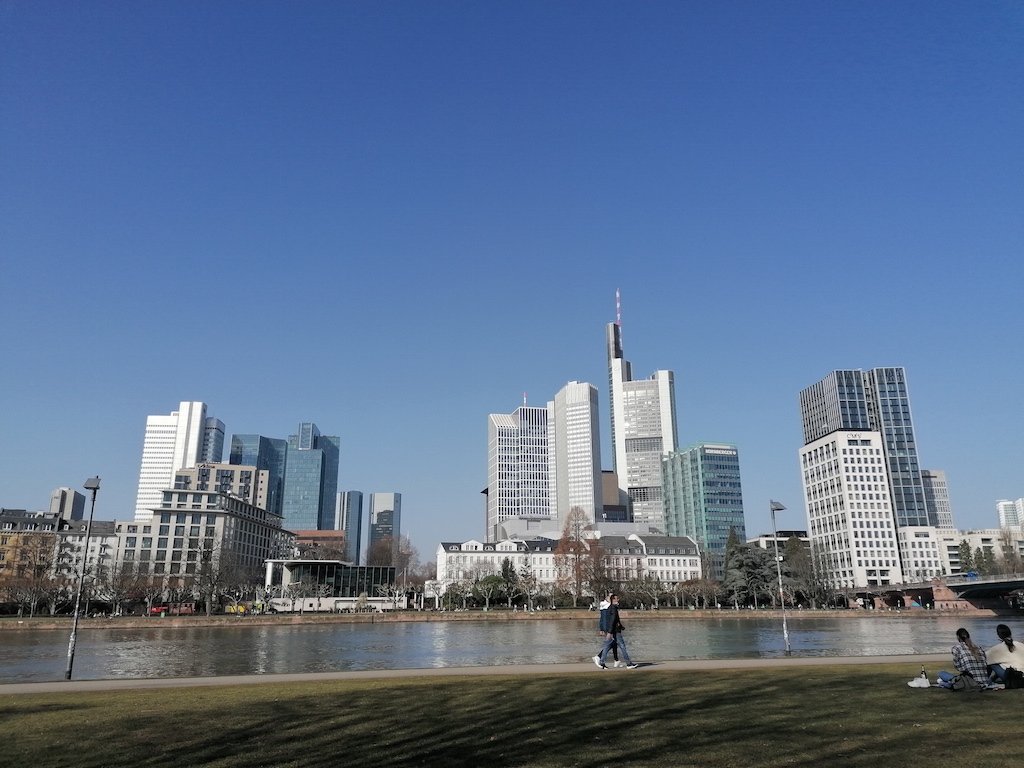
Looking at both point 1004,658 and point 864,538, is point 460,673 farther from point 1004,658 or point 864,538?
point 864,538

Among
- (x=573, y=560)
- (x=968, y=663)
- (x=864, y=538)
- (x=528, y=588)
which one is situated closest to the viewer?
(x=968, y=663)

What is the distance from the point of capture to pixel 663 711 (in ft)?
51.0

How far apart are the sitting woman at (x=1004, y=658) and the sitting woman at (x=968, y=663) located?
19 centimetres

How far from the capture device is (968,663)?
17.8 meters

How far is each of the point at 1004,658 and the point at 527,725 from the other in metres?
12.8

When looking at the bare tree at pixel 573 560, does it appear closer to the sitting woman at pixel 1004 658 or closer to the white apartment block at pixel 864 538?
the white apartment block at pixel 864 538

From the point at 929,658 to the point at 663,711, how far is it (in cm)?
1794

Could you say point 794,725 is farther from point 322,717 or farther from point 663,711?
point 322,717

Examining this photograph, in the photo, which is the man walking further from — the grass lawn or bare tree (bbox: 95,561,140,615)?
bare tree (bbox: 95,561,140,615)

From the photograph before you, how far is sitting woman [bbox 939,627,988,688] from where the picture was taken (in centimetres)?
1769

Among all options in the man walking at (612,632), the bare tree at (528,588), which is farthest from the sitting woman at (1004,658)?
the bare tree at (528,588)

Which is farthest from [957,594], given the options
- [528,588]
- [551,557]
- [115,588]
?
[115,588]

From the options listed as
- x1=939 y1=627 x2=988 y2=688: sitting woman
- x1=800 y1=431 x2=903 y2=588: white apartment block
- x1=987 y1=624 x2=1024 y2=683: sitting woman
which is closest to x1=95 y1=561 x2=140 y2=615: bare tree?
x1=939 y1=627 x2=988 y2=688: sitting woman

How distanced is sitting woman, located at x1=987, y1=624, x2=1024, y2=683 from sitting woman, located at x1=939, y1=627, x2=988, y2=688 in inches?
7.5
